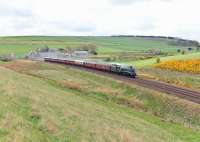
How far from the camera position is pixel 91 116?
1012 inches

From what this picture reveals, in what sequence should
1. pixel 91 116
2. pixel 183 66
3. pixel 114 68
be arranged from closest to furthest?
pixel 91 116, pixel 114 68, pixel 183 66

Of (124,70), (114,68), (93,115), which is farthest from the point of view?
(114,68)

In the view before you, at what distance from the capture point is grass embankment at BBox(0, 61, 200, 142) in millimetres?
17344

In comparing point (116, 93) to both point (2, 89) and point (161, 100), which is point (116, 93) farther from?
point (2, 89)

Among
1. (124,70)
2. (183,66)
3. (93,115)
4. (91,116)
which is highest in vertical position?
(91,116)

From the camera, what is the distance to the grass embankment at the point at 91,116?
1734 cm

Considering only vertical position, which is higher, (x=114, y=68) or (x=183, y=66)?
(x=114, y=68)

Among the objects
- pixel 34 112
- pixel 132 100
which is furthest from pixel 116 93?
pixel 34 112

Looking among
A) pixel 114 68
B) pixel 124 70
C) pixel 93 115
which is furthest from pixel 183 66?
pixel 93 115

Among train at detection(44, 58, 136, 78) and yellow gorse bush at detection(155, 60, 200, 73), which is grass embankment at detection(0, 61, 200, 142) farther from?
yellow gorse bush at detection(155, 60, 200, 73)

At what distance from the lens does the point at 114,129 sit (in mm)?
22422

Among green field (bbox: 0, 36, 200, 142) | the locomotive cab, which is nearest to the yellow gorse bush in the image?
the locomotive cab

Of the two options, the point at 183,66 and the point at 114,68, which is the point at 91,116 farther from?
the point at 183,66

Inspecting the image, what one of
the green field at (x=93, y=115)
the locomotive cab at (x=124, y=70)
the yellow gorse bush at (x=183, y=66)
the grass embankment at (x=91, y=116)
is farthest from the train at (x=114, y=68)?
the grass embankment at (x=91, y=116)
